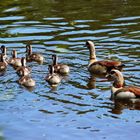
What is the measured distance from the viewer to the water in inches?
513

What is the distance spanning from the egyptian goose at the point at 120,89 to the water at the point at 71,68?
0.81ft

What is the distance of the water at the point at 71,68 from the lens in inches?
513

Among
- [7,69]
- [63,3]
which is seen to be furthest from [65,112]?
[63,3]

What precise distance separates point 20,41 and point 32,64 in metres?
3.38

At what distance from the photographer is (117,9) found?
28156 mm

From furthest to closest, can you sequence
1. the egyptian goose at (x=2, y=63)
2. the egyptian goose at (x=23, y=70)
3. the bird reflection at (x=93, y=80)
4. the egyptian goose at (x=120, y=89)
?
the egyptian goose at (x=2, y=63) < the egyptian goose at (x=23, y=70) < the bird reflection at (x=93, y=80) < the egyptian goose at (x=120, y=89)

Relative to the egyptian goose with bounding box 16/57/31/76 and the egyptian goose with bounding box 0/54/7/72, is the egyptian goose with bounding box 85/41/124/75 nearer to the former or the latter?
the egyptian goose with bounding box 16/57/31/76

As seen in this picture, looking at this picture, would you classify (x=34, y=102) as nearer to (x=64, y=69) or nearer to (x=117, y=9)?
(x=64, y=69)

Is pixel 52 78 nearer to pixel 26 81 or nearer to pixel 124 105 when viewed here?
pixel 26 81

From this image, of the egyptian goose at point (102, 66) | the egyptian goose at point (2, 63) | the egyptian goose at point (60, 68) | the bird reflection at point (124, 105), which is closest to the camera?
the bird reflection at point (124, 105)

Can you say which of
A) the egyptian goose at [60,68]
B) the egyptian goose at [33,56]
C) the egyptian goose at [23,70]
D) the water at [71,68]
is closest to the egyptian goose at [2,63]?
the water at [71,68]

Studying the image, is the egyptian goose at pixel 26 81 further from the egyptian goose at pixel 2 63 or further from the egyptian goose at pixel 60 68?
the egyptian goose at pixel 2 63

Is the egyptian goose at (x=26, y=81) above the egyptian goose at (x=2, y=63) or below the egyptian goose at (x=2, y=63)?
below

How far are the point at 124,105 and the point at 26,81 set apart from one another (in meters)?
3.11
